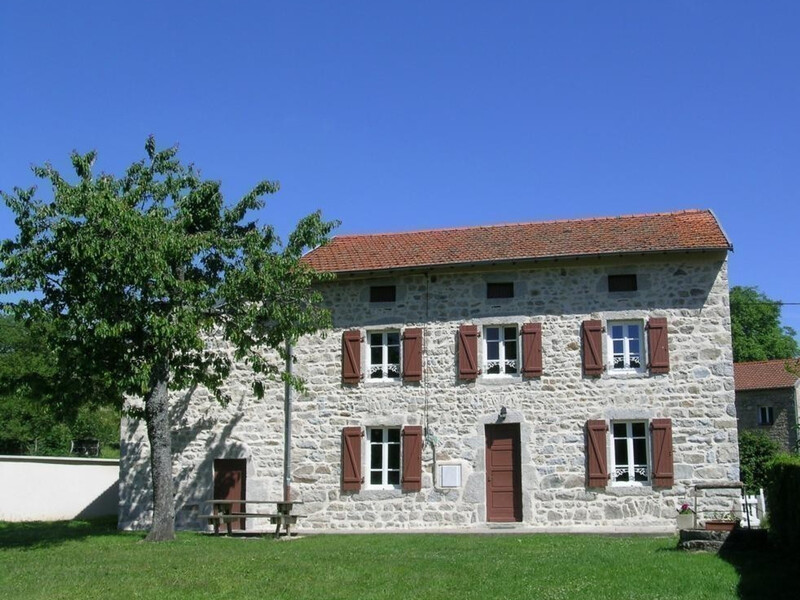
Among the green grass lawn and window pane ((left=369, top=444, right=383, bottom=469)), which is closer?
the green grass lawn

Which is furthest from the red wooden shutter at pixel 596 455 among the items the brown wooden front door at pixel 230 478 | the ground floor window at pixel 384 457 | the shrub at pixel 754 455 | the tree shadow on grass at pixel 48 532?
the shrub at pixel 754 455

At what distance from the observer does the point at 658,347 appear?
1808cm

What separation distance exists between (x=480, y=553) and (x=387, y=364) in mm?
7147

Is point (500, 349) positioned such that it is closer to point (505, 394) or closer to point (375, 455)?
point (505, 394)

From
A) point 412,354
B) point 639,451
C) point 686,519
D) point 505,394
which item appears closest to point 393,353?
point 412,354

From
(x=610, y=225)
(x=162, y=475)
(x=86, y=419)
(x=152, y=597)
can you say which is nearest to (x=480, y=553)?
(x=152, y=597)

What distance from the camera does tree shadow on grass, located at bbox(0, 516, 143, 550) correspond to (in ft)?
53.5

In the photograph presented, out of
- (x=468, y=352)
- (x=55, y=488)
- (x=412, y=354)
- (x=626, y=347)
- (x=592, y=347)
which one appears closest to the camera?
(x=592, y=347)

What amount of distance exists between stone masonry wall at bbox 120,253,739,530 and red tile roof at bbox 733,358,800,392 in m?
19.0

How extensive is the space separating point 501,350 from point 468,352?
0.72 metres

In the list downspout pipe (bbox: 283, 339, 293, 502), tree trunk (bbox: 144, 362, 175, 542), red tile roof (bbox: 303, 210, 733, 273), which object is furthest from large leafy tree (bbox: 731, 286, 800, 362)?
tree trunk (bbox: 144, 362, 175, 542)

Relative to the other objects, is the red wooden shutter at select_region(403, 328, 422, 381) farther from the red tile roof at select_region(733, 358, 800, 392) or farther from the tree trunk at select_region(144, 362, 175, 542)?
the red tile roof at select_region(733, 358, 800, 392)

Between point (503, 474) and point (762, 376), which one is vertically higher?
point (762, 376)

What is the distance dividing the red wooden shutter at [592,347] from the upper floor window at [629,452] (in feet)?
3.82
